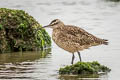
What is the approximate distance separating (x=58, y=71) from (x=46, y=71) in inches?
12.5

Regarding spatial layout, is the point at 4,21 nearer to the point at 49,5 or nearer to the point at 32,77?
the point at 32,77

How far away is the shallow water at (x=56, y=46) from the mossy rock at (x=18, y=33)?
17.9 inches

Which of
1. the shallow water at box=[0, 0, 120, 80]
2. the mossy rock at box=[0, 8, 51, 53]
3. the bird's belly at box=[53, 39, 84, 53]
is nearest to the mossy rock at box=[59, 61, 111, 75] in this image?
the shallow water at box=[0, 0, 120, 80]

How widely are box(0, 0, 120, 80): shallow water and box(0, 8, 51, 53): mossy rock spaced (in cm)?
46

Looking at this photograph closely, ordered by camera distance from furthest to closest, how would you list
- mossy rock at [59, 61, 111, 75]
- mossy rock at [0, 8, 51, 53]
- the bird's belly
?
mossy rock at [0, 8, 51, 53]
the bird's belly
mossy rock at [59, 61, 111, 75]

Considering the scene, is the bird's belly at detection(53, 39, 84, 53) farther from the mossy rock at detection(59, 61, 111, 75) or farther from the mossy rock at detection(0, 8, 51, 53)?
the mossy rock at detection(0, 8, 51, 53)

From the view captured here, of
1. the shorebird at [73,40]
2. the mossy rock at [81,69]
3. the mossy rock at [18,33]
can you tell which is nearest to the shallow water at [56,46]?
the mossy rock at [81,69]

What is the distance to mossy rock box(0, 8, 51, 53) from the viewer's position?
17.3 meters

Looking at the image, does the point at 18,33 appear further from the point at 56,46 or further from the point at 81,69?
the point at 81,69

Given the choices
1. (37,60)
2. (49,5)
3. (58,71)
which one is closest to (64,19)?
(49,5)

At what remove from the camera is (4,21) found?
17.5 m

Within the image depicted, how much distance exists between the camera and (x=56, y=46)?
61.4 feet

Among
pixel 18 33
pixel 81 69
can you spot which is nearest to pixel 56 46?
pixel 18 33

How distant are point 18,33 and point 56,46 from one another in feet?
5.71
